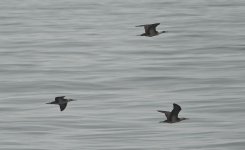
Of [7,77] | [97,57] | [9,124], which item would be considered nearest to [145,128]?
[9,124]

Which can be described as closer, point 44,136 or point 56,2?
point 44,136

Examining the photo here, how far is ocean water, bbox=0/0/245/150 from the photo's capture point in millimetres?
40469

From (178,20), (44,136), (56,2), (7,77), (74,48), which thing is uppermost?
(56,2)

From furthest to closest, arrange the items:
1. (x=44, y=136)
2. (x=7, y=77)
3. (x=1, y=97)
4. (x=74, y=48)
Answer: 1. (x=74, y=48)
2. (x=7, y=77)
3. (x=1, y=97)
4. (x=44, y=136)

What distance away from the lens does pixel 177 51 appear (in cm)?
6656

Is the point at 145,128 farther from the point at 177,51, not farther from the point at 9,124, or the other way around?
the point at 177,51

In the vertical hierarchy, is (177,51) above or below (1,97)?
above

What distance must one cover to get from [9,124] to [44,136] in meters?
2.39

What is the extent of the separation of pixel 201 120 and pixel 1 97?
31.9ft

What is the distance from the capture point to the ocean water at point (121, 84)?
40469 mm

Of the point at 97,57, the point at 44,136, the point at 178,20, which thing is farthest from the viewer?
the point at 178,20

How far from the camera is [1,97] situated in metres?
49.1

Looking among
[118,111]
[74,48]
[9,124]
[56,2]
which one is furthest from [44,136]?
[56,2]

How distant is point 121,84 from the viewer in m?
52.6
